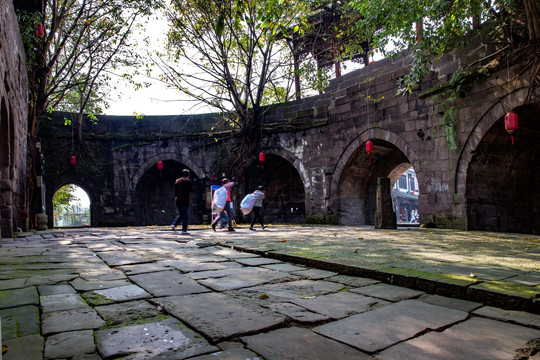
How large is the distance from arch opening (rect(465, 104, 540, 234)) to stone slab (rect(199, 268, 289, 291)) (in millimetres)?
6723

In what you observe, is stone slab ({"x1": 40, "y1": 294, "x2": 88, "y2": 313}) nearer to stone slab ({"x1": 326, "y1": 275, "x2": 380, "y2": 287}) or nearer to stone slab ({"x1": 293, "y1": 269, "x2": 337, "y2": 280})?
stone slab ({"x1": 293, "y1": 269, "x2": 337, "y2": 280})

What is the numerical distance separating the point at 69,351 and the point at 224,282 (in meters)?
1.42

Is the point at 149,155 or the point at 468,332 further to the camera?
the point at 149,155

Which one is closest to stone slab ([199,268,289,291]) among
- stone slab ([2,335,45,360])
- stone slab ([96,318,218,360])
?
stone slab ([96,318,218,360])

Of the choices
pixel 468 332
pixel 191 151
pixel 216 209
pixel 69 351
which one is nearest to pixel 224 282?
pixel 69 351

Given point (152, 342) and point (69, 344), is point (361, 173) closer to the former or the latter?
point (152, 342)

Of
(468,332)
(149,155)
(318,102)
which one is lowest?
(468,332)

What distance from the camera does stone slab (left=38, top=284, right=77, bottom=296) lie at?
2564 mm

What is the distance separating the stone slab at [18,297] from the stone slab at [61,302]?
0.21 ft

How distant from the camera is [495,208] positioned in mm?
8961

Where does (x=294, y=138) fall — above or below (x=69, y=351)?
above

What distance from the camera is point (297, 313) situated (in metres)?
2.11

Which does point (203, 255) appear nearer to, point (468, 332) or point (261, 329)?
point (261, 329)

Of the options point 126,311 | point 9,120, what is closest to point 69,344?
point 126,311
